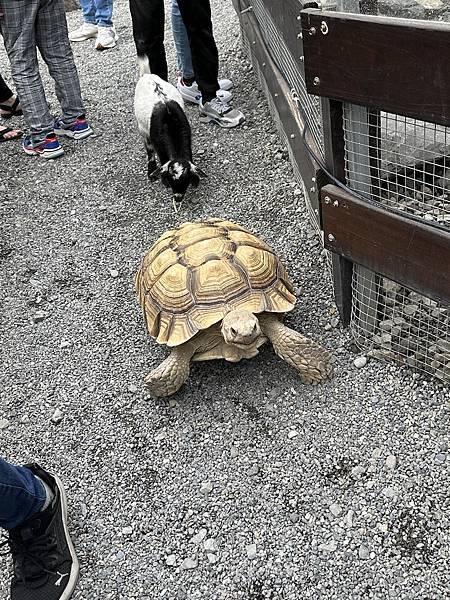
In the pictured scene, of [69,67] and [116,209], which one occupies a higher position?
[69,67]

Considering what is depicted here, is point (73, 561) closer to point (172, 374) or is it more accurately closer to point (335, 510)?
point (172, 374)

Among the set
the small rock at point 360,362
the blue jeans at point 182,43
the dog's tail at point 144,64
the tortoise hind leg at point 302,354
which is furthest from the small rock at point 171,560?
the blue jeans at point 182,43

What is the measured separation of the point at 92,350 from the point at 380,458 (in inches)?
75.1

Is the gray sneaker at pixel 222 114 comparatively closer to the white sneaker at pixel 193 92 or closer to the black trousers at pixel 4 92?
the white sneaker at pixel 193 92

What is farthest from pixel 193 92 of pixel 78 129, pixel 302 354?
pixel 302 354

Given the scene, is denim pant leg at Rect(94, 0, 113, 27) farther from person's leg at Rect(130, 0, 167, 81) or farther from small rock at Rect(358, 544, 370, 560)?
small rock at Rect(358, 544, 370, 560)

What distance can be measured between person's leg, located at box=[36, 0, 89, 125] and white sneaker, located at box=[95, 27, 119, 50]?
2.64 metres

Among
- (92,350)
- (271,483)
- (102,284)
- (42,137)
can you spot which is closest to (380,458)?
Result: (271,483)

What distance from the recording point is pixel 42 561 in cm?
289

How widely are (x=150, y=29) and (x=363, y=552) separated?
15.6 ft

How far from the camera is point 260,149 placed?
5.80 meters

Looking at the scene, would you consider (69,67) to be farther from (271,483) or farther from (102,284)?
(271,483)

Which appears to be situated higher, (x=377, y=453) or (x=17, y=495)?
(x=17, y=495)

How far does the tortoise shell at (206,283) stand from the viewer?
3402mm
